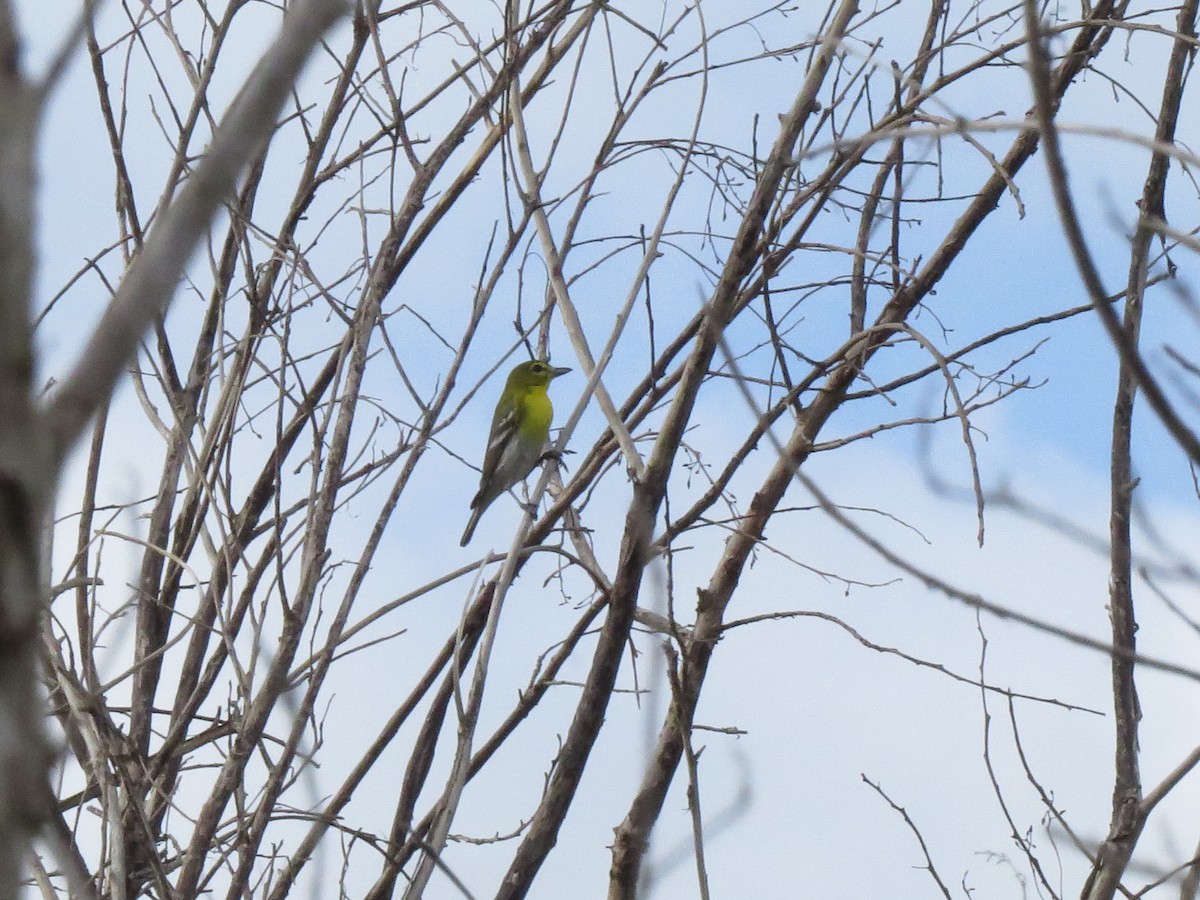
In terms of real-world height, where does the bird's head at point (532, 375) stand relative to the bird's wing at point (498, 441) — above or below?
above

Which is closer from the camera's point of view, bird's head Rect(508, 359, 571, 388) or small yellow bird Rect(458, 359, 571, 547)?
small yellow bird Rect(458, 359, 571, 547)

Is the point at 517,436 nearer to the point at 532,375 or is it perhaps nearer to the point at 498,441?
the point at 498,441

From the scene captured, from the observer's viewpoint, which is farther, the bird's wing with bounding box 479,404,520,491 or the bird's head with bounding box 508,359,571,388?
the bird's head with bounding box 508,359,571,388

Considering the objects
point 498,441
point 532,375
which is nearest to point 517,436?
point 498,441

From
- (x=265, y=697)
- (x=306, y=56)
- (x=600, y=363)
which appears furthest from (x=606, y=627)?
(x=306, y=56)

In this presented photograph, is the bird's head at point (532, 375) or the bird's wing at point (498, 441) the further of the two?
the bird's head at point (532, 375)

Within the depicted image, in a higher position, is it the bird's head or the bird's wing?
the bird's head

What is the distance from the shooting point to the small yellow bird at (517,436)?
24.2 feet

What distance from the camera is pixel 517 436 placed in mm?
7531

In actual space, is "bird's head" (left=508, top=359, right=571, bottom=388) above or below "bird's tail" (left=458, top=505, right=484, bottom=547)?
above

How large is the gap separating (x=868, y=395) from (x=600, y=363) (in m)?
1.66

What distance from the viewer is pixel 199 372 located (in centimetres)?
377

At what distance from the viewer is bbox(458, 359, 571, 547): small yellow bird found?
738cm

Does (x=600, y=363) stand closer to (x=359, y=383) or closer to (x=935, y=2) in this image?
(x=359, y=383)
